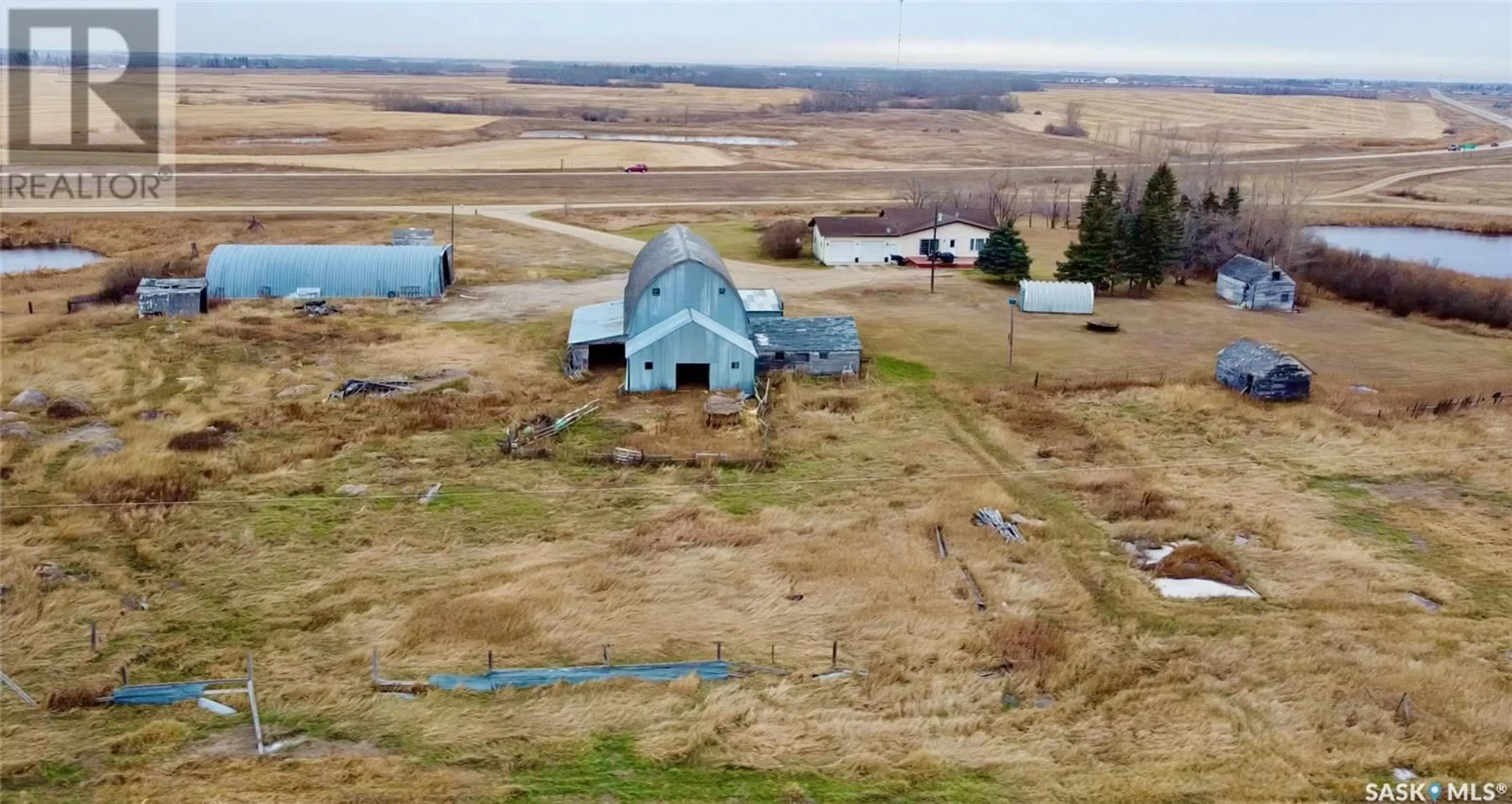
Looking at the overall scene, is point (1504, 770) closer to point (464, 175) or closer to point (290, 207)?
point (290, 207)

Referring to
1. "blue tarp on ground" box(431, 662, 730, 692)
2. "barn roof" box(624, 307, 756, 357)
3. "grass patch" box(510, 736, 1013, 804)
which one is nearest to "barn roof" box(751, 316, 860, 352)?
"barn roof" box(624, 307, 756, 357)

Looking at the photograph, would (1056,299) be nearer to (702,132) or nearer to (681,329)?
→ (681,329)

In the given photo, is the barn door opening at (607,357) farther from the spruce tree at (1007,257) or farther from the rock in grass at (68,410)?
the spruce tree at (1007,257)

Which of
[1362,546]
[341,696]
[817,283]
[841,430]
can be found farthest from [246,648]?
[817,283]

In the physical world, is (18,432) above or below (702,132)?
below

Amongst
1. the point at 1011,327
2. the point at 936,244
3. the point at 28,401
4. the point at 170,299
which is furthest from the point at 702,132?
the point at 28,401

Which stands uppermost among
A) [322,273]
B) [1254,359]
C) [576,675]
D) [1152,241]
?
[1152,241]

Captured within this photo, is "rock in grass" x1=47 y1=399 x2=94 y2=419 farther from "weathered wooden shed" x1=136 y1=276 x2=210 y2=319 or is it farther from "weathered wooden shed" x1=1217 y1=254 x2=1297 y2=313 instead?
"weathered wooden shed" x1=1217 y1=254 x2=1297 y2=313
